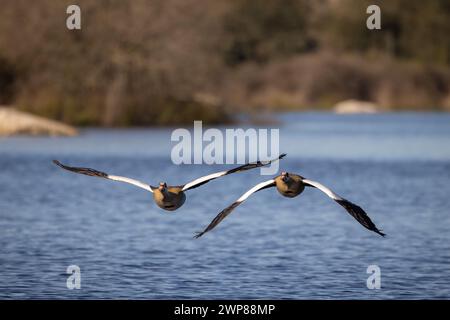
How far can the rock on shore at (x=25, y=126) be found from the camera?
5062cm

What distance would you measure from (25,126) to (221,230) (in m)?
25.7

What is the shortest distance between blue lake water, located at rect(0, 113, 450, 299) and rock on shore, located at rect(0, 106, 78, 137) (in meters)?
4.16

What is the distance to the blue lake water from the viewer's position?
19.8 metres

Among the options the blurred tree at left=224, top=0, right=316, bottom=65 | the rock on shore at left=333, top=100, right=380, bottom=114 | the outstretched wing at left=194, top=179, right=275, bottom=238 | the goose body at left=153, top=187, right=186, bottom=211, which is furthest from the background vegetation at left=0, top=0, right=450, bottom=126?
the outstretched wing at left=194, top=179, right=275, bottom=238

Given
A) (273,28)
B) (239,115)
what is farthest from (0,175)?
(273,28)

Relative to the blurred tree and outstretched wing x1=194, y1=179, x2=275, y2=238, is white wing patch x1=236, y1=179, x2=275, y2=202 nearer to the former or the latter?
outstretched wing x1=194, y1=179, x2=275, y2=238

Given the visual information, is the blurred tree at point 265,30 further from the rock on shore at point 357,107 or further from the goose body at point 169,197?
the goose body at point 169,197

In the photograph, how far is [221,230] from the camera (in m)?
26.2

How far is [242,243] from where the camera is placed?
2433 centimetres

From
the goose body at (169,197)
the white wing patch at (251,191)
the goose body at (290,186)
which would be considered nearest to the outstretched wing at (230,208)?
the white wing patch at (251,191)

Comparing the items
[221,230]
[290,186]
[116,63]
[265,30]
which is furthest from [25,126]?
[265,30]

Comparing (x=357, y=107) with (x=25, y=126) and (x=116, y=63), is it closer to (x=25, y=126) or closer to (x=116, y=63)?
(x=116, y=63)
